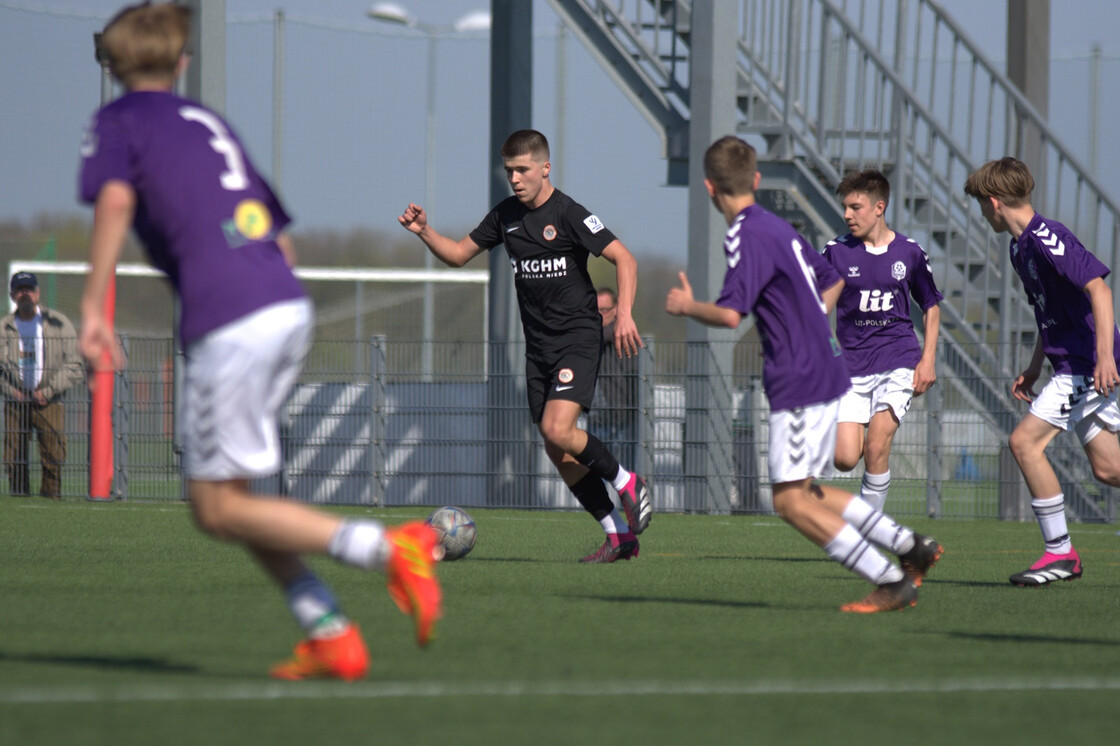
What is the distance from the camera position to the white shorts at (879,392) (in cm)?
900

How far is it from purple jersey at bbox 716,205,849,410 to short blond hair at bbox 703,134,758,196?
11 centimetres

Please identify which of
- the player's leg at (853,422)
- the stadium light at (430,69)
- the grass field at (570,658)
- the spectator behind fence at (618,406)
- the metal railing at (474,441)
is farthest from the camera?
the stadium light at (430,69)

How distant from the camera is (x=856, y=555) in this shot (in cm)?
615

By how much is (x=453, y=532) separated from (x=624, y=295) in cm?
159

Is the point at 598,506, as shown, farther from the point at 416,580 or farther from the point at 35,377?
the point at 35,377

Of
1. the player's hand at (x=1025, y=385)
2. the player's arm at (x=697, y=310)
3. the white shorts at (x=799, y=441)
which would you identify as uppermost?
the player's arm at (x=697, y=310)

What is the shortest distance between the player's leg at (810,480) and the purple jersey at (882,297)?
9.76ft

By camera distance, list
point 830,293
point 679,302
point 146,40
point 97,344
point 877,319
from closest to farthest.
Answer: point 97,344, point 146,40, point 679,302, point 830,293, point 877,319

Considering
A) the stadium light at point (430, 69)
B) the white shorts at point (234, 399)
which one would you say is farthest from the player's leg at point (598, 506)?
the stadium light at point (430, 69)

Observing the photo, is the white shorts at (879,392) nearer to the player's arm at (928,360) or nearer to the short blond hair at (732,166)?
the player's arm at (928,360)

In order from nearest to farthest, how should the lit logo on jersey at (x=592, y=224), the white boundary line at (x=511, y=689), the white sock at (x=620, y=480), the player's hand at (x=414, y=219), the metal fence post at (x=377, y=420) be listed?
the white boundary line at (x=511, y=689)
the player's hand at (x=414, y=219)
the lit logo on jersey at (x=592, y=224)
the white sock at (x=620, y=480)
the metal fence post at (x=377, y=420)

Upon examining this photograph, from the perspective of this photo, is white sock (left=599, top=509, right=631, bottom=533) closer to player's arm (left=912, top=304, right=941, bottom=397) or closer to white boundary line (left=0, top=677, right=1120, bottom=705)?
player's arm (left=912, top=304, right=941, bottom=397)

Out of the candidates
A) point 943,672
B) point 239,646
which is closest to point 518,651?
point 239,646

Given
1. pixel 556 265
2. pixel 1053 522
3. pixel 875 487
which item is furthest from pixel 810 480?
pixel 875 487
